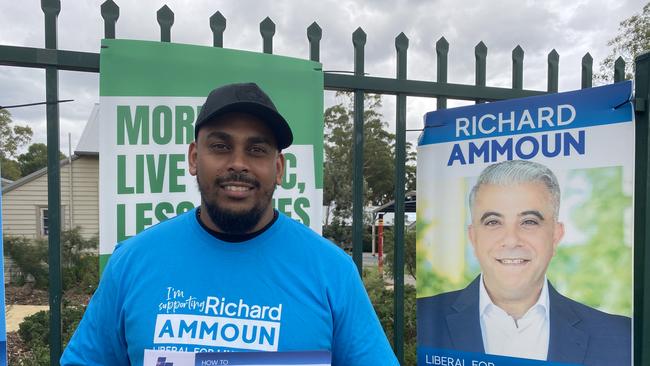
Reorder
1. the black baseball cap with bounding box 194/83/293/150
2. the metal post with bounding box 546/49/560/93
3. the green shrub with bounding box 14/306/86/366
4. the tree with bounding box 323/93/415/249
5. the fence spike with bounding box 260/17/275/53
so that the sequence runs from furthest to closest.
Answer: the tree with bounding box 323/93/415/249
the green shrub with bounding box 14/306/86/366
the metal post with bounding box 546/49/560/93
the fence spike with bounding box 260/17/275/53
the black baseball cap with bounding box 194/83/293/150

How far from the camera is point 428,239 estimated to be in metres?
2.50

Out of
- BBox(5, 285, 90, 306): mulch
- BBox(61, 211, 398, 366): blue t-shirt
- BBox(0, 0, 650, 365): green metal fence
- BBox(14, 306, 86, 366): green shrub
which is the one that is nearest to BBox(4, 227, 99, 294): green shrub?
BBox(5, 285, 90, 306): mulch

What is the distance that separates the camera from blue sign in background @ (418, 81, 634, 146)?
6.72 feet

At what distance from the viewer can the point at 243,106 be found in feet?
4.59

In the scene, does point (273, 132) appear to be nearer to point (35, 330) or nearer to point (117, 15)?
point (117, 15)

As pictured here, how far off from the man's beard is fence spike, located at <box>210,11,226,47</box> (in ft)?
3.56

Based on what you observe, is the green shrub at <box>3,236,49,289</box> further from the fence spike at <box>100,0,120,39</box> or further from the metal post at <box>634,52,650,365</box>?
the metal post at <box>634,52,650,365</box>

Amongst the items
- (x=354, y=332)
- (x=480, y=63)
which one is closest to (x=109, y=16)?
(x=354, y=332)

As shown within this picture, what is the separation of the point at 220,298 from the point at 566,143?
5.61 feet

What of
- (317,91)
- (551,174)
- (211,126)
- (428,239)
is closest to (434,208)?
(428,239)

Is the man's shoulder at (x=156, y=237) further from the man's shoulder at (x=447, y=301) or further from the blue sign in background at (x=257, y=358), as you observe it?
the man's shoulder at (x=447, y=301)

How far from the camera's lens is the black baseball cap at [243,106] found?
4.57 feet

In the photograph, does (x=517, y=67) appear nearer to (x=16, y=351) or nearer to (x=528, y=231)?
(x=528, y=231)

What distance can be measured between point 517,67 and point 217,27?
172 cm
